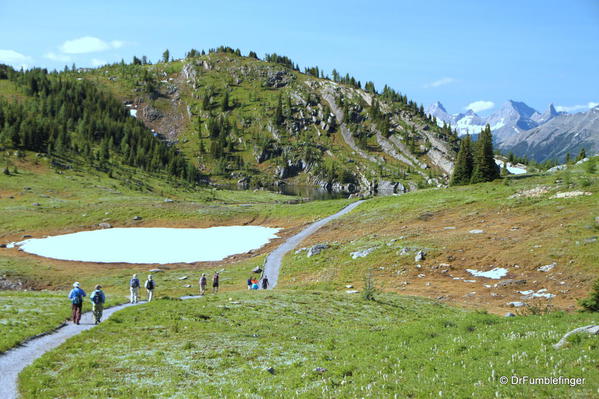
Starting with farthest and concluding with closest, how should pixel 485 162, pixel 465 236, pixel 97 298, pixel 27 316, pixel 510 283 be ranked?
pixel 485 162 → pixel 465 236 → pixel 510 283 → pixel 97 298 → pixel 27 316

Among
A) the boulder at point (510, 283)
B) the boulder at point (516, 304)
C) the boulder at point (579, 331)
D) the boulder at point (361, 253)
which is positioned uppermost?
the boulder at point (361, 253)

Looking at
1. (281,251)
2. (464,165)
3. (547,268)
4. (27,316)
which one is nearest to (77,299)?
(27,316)

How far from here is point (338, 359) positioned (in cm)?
1510

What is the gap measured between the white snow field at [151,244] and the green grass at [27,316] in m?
27.0

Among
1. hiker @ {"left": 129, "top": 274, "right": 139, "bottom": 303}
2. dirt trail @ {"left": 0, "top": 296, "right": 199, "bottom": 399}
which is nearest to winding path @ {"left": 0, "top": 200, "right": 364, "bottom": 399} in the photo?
dirt trail @ {"left": 0, "top": 296, "right": 199, "bottom": 399}

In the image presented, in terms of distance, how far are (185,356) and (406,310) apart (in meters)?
16.9

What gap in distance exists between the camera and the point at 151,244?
6588cm

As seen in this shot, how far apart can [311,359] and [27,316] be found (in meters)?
19.0

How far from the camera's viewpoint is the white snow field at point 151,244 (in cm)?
5844

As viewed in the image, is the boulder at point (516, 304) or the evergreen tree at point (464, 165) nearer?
the boulder at point (516, 304)

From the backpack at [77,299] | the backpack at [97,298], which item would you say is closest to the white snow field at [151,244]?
the backpack at [97,298]

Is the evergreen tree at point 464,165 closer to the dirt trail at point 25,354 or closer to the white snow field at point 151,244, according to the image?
the white snow field at point 151,244

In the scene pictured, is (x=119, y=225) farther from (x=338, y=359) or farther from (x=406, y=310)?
(x=338, y=359)

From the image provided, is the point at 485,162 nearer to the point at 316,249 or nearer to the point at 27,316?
the point at 316,249
